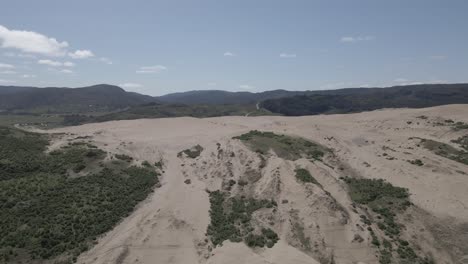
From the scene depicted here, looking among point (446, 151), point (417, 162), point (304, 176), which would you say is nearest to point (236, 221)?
point (304, 176)

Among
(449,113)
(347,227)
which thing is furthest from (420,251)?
(449,113)

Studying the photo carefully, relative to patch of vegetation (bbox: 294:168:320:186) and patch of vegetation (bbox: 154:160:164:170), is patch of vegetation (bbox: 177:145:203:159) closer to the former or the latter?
patch of vegetation (bbox: 154:160:164:170)

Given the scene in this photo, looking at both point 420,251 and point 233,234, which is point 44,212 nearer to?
point 233,234

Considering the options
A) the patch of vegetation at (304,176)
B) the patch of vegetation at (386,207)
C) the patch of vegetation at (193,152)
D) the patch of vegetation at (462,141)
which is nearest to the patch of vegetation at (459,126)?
the patch of vegetation at (462,141)

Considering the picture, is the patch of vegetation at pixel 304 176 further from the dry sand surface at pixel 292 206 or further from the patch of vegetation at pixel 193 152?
the patch of vegetation at pixel 193 152

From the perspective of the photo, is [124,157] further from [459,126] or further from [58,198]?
[459,126]

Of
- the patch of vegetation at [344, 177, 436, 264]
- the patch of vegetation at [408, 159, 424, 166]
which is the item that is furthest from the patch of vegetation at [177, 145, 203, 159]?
the patch of vegetation at [408, 159, 424, 166]
